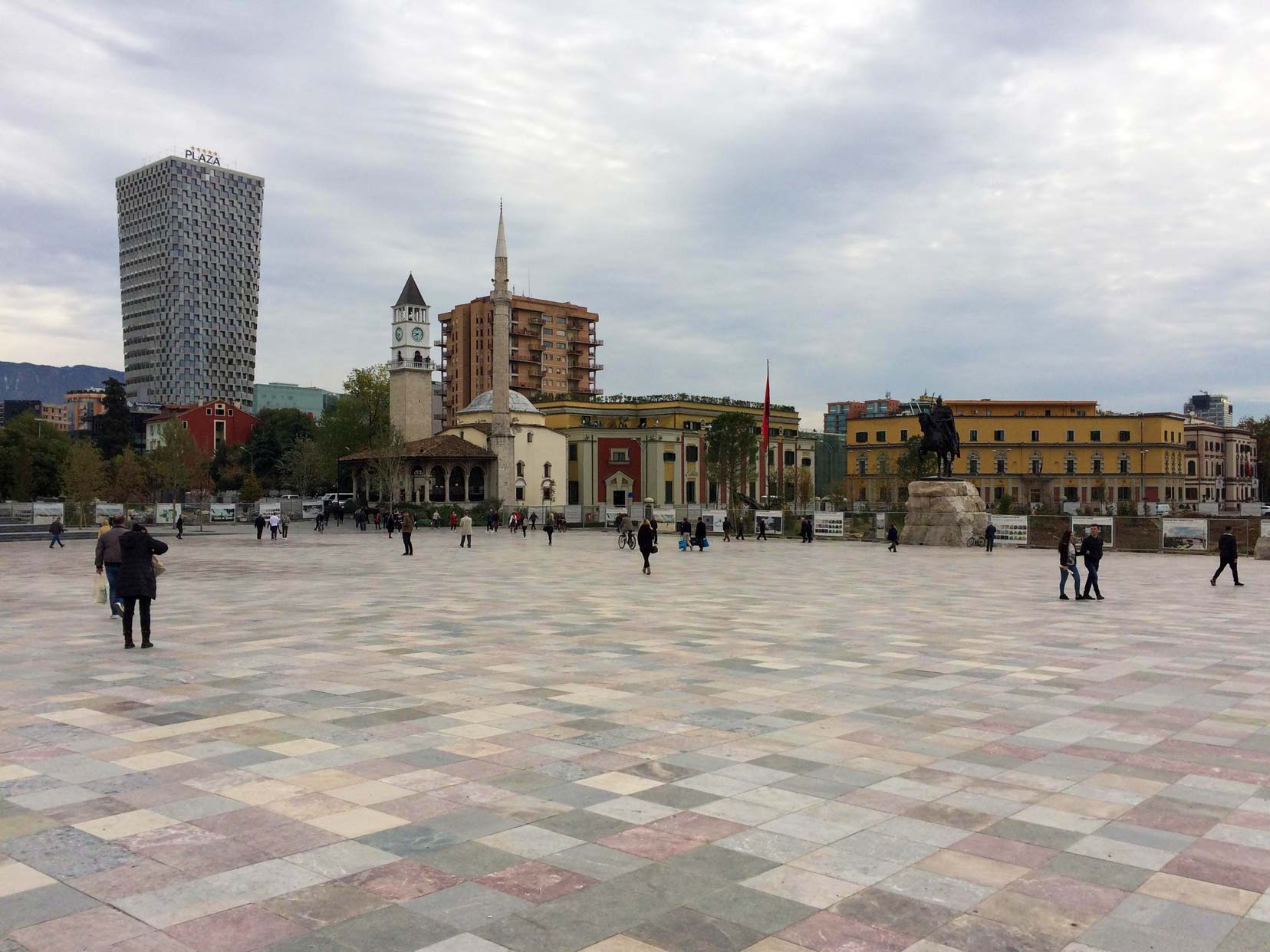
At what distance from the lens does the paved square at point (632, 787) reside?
430 cm

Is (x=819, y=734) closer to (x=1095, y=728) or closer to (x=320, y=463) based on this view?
(x=1095, y=728)

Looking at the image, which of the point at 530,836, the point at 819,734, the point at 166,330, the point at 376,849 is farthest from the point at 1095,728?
the point at 166,330

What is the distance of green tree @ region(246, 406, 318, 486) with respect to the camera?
9919 centimetres

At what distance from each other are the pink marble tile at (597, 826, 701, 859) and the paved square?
0.03 metres

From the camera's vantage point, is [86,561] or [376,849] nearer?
[376,849]

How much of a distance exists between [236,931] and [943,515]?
37434mm

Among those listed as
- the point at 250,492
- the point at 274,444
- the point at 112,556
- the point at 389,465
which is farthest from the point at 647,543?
the point at 274,444

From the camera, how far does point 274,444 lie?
10006 cm

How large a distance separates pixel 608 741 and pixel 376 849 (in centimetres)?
260

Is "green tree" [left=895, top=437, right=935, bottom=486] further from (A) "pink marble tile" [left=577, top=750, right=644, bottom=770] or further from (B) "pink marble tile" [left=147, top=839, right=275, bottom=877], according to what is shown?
(B) "pink marble tile" [left=147, top=839, right=275, bottom=877]

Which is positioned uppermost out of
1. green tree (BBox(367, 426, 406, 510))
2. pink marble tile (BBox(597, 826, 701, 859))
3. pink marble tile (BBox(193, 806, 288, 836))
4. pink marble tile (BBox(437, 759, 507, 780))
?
green tree (BBox(367, 426, 406, 510))

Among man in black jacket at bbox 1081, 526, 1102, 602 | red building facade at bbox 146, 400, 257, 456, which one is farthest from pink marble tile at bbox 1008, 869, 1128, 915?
red building facade at bbox 146, 400, 257, 456

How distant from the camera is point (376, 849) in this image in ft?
16.8

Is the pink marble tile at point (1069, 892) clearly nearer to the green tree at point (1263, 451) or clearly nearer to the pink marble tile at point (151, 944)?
the pink marble tile at point (151, 944)
